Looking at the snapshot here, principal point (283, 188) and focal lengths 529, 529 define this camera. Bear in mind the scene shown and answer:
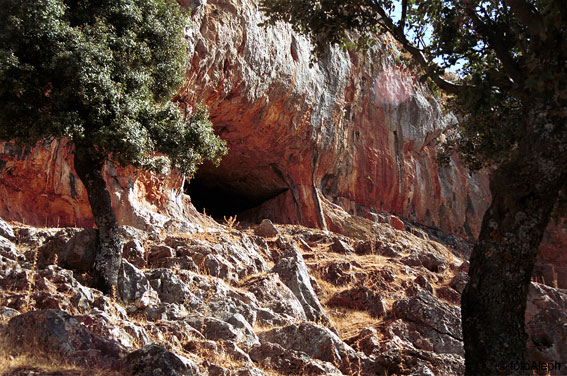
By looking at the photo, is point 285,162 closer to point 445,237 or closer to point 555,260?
point 445,237

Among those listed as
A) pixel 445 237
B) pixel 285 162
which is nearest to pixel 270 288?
pixel 285 162

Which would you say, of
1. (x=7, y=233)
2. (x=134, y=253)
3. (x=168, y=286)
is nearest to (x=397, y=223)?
(x=134, y=253)

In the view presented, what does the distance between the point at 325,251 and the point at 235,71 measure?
6891mm

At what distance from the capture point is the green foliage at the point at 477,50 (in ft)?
21.4

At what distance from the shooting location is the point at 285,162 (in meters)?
24.2

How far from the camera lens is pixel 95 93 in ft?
29.4

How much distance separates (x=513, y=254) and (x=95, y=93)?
6.92 m

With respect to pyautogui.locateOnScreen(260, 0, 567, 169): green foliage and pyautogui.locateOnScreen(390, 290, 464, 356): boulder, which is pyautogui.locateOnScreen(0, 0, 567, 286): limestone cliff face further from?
pyautogui.locateOnScreen(390, 290, 464, 356): boulder

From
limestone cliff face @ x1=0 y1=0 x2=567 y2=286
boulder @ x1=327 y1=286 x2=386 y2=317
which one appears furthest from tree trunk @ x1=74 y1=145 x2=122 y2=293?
boulder @ x1=327 y1=286 x2=386 y2=317

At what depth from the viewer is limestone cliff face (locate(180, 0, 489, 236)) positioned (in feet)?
59.2

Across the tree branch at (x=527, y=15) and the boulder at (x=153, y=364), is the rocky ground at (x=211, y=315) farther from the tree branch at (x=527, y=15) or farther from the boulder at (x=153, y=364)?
the tree branch at (x=527, y=15)

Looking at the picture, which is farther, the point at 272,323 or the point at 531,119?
the point at 272,323

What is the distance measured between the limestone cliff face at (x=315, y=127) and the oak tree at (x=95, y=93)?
5.71 m

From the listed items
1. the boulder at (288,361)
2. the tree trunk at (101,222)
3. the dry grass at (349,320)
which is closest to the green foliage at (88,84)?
the tree trunk at (101,222)
